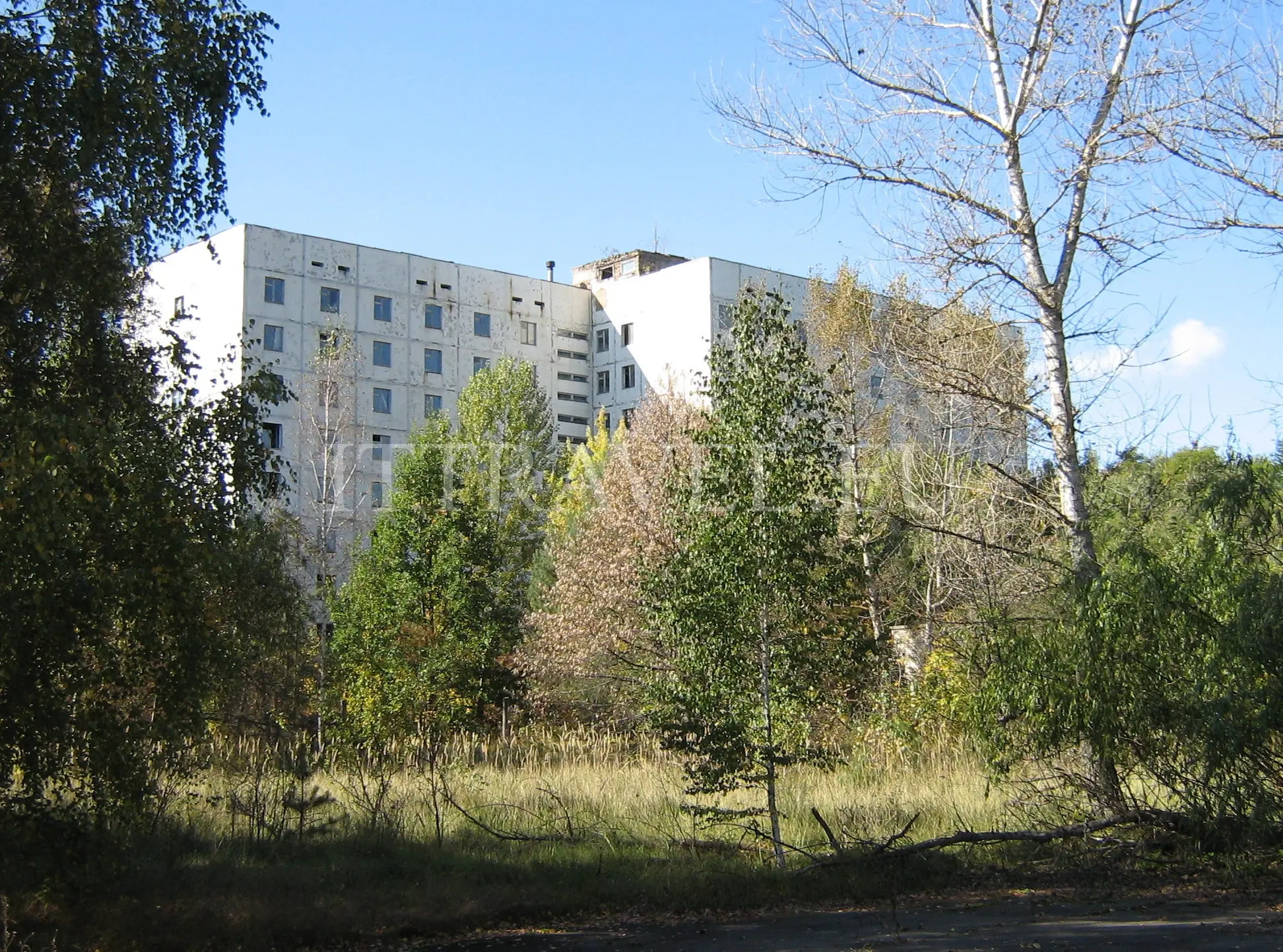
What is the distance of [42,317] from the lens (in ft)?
39.6

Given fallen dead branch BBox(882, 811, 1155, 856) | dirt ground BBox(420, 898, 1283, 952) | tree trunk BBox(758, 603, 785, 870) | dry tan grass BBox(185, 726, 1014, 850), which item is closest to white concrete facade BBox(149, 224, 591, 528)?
dry tan grass BBox(185, 726, 1014, 850)

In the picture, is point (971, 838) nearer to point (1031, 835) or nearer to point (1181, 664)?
point (1031, 835)

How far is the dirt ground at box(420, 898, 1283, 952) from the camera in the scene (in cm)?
1181

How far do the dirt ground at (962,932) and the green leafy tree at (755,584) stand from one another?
2692 mm

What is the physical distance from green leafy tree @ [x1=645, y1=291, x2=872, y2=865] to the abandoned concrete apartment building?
3948cm

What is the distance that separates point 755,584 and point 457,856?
17.5ft

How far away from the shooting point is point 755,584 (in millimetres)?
16625

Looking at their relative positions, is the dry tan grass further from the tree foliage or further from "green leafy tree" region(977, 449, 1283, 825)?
the tree foliage

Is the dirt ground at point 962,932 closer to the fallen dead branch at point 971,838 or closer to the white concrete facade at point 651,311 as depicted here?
the fallen dead branch at point 971,838

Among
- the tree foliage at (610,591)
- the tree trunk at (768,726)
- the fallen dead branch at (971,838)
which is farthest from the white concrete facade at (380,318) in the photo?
the fallen dead branch at (971,838)

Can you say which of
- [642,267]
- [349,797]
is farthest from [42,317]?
[642,267]

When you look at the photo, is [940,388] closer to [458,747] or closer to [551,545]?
[458,747]

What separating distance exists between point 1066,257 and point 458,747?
50.3 ft

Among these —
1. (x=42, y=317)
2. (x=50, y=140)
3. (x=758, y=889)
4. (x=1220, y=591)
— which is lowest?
(x=758, y=889)
